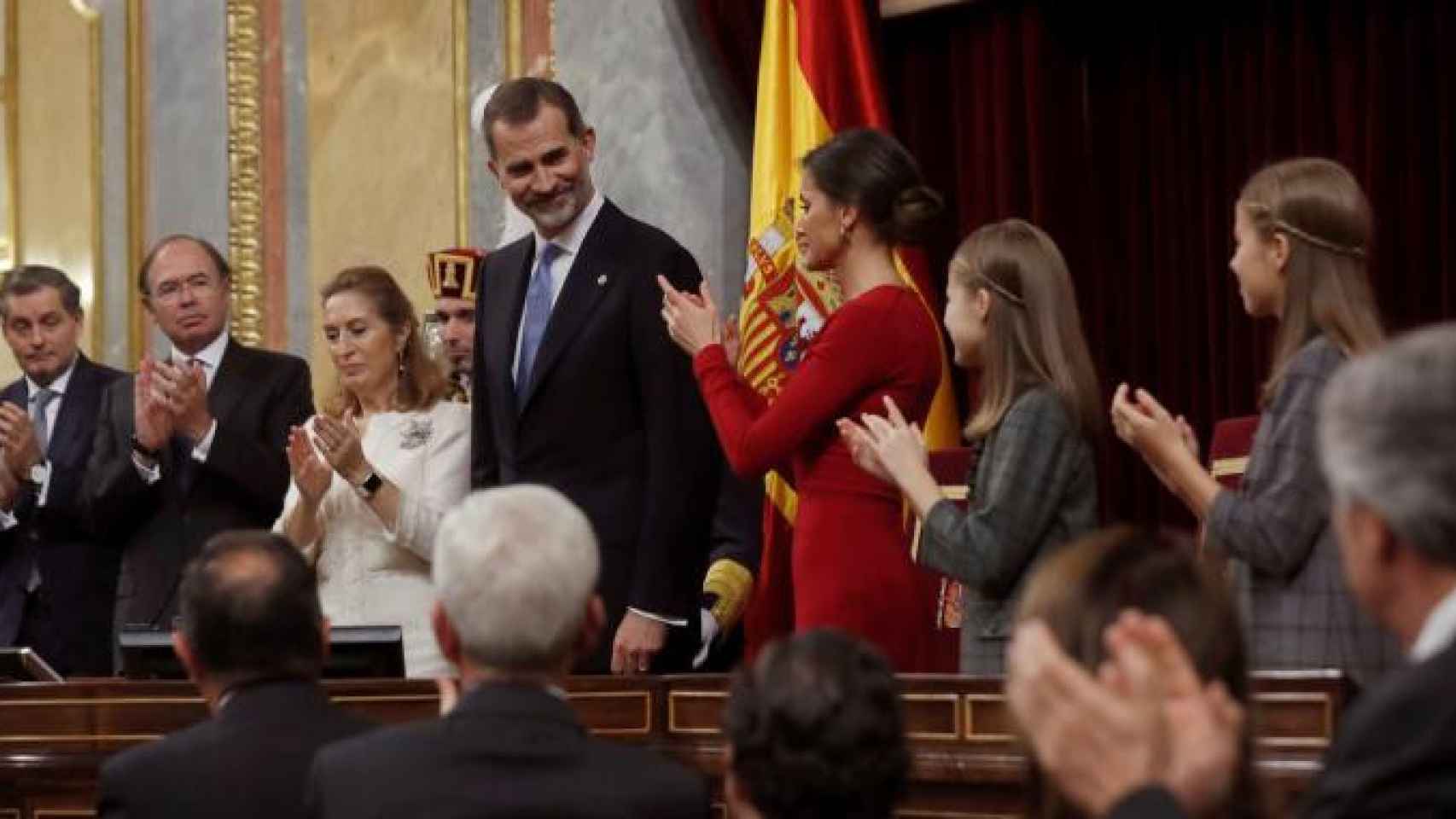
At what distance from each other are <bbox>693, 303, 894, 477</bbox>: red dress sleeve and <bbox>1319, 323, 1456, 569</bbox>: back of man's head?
239cm

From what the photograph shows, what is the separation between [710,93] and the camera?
22.5 feet

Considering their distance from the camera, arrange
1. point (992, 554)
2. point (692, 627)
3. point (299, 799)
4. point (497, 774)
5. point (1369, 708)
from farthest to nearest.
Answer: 1. point (692, 627)
2. point (992, 554)
3. point (299, 799)
4. point (497, 774)
5. point (1369, 708)

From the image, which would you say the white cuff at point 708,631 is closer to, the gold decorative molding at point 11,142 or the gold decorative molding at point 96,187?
the gold decorative molding at point 96,187

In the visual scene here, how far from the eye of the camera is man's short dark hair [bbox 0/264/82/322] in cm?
663

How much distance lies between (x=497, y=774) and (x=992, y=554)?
144cm

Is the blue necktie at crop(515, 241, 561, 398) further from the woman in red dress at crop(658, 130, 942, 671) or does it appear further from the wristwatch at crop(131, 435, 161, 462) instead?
the wristwatch at crop(131, 435, 161, 462)

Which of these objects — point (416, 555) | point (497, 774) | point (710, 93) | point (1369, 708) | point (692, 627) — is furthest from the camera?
point (710, 93)

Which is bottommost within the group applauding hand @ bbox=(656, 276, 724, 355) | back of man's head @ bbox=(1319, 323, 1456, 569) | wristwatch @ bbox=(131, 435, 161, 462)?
back of man's head @ bbox=(1319, 323, 1456, 569)

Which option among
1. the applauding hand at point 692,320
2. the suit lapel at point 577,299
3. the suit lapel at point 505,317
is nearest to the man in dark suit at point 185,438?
the suit lapel at point 505,317

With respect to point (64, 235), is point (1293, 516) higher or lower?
lower

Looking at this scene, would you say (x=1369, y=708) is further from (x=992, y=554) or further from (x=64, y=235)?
(x=64, y=235)

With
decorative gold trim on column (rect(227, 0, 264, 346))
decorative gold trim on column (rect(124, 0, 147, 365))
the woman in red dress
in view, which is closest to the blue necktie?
the woman in red dress

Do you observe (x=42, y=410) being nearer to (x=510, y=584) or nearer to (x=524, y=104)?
(x=524, y=104)

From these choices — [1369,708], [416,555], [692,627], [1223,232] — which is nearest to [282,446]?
[416,555]
